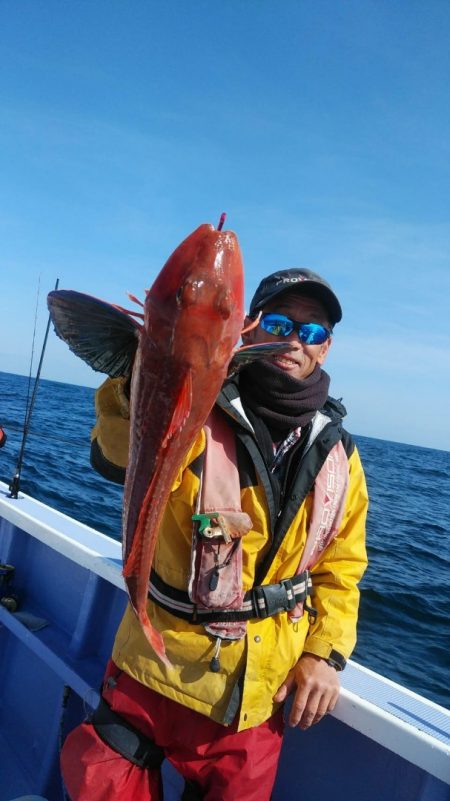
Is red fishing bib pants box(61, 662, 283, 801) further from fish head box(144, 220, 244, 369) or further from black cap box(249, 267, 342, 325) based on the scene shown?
black cap box(249, 267, 342, 325)

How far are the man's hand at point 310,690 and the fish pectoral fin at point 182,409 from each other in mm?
1567

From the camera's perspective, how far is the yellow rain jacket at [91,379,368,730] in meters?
2.39

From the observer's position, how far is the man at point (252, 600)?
240cm

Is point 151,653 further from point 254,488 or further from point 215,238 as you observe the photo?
point 215,238

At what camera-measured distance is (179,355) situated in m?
1.69

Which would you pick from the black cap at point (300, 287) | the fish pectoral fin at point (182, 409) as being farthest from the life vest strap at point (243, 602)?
the black cap at point (300, 287)

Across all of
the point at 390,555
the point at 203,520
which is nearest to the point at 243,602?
the point at 203,520

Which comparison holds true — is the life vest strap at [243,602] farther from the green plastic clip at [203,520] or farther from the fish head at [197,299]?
the fish head at [197,299]

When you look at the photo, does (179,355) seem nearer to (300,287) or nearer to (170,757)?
(300,287)

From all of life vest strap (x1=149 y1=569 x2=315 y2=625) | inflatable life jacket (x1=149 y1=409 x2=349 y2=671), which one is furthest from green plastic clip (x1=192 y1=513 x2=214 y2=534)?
life vest strap (x1=149 y1=569 x2=315 y2=625)

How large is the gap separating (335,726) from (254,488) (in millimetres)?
1544

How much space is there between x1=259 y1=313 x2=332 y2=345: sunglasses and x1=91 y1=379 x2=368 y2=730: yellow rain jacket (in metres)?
0.41

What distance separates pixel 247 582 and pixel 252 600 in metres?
0.08

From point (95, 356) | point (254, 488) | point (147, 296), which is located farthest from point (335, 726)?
point (147, 296)
